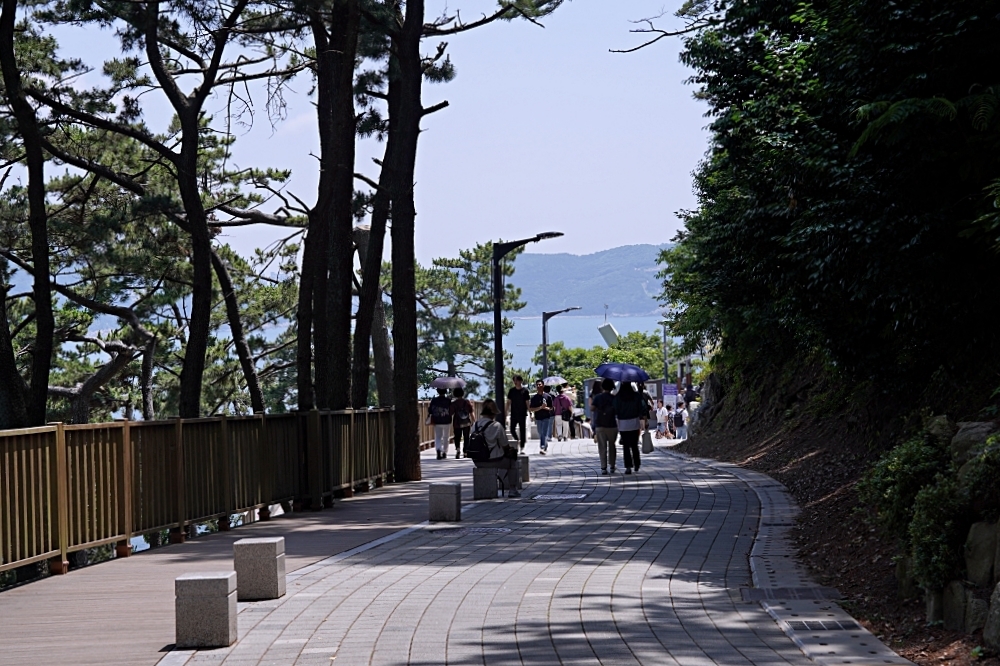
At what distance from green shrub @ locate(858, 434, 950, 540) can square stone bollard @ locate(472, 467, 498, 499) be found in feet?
34.9

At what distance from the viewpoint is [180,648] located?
331 inches

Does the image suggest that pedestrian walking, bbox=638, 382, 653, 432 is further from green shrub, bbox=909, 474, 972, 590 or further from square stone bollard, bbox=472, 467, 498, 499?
green shrub, bbox=909, 474, 972, 590

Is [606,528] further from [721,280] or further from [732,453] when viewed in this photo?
[732,453]

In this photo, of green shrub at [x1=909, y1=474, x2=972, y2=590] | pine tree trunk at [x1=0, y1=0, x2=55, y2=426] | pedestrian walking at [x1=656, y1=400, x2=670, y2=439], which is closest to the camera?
green shrub at [x1=909, y1=474, x2=972, y2=590]

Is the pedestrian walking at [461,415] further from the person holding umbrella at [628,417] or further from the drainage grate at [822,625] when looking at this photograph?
the drainage grate at [822,625]

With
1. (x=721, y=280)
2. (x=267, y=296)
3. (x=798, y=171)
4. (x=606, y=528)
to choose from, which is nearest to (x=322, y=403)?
(x=721, y=280)

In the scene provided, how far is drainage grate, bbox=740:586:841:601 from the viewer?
393 inches

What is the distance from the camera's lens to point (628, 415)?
25.3 metres

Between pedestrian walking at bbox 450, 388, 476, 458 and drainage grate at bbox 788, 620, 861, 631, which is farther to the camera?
pedestrian walking at bbox 450, 388, 476, 458

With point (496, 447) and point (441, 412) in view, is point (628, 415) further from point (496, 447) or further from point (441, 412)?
point (441, 412)

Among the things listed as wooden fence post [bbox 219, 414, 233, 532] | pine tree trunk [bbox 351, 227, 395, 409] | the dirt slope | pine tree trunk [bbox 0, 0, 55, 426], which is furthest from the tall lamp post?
wooden fence post [bbox 219, 414, 233, 532]

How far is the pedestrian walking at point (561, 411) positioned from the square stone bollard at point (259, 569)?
31.9 m

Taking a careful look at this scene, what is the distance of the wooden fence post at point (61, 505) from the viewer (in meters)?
12.4

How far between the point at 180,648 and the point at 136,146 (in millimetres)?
26621
